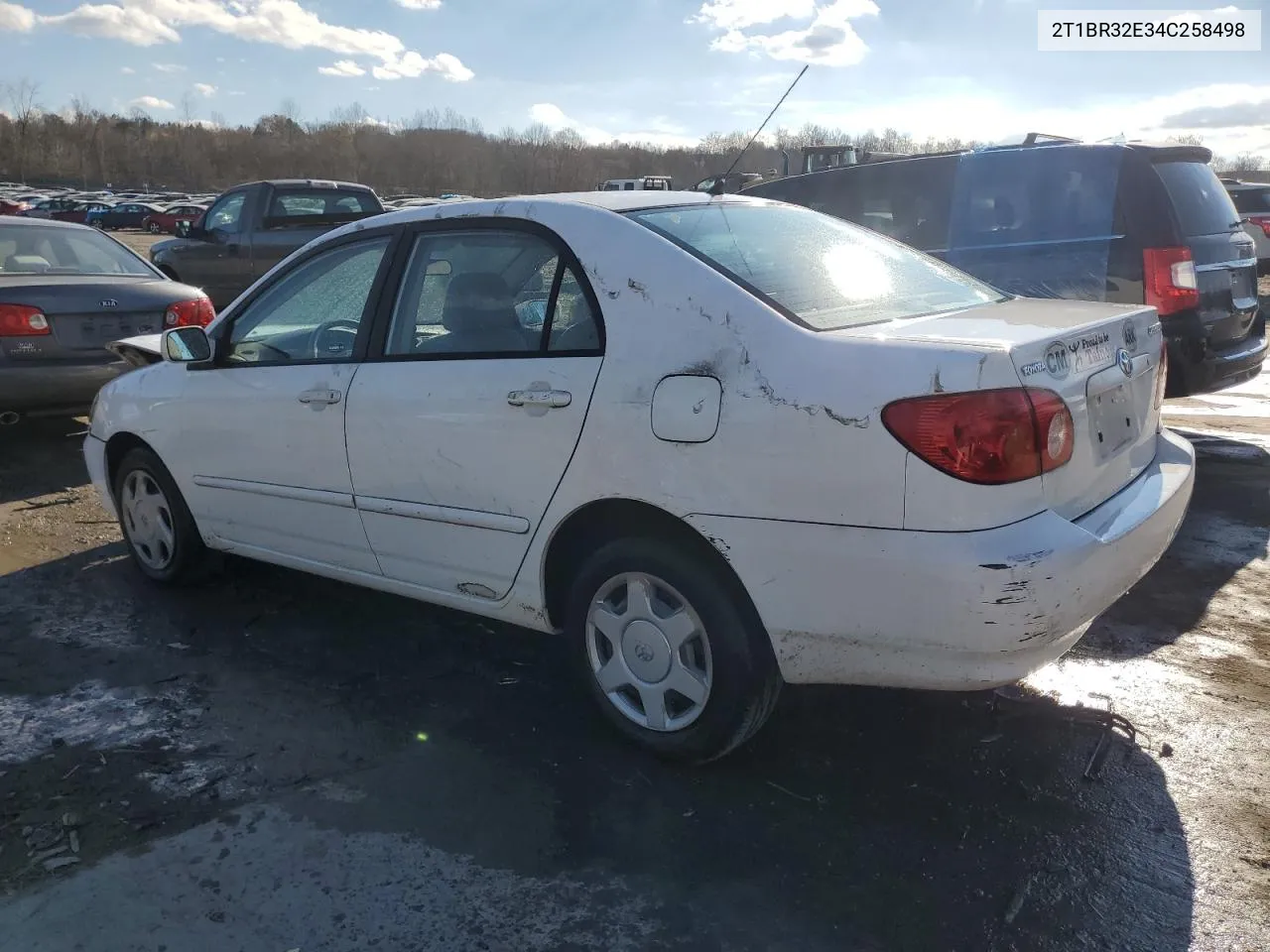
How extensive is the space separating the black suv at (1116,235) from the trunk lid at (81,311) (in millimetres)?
5229

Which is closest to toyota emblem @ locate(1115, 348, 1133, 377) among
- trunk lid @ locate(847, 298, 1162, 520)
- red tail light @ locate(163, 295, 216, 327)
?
trunk lid @ locate(847, 298, 1162, 520)

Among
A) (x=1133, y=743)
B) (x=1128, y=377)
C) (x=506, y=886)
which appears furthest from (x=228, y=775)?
(x=1128, y=377)

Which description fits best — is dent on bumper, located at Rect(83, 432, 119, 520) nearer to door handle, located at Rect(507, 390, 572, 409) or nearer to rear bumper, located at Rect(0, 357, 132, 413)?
rear bumper, located at Rect(0, 357, 132, 413)

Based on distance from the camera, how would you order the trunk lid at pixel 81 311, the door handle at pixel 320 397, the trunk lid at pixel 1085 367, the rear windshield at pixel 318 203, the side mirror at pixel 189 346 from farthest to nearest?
the rear windshield at pixel 318 203, the trunk lid at pixel 81 311, the side mirror at pixel 189 346, the door handle at pixel 320 397, the trunk lid at pixel 1085 367

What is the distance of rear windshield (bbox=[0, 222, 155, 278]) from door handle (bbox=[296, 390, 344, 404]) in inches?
179

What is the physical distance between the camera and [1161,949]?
90.2 inches

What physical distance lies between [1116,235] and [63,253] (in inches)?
276

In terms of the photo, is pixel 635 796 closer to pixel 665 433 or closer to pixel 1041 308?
pixel 665 433

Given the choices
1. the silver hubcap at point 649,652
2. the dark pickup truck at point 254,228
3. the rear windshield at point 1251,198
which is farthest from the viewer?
the rear windshield at point 1251,198

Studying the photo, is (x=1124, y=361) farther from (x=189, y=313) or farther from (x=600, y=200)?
(x=189, y=313)

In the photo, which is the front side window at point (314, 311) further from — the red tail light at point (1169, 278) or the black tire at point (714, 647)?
the red tail light at point (1169, 278)

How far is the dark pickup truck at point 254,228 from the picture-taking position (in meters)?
12.3

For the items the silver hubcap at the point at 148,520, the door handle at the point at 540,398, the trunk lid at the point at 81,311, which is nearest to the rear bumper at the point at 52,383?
the trunk lid at the point at 81,311

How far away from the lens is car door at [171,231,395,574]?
381cm
